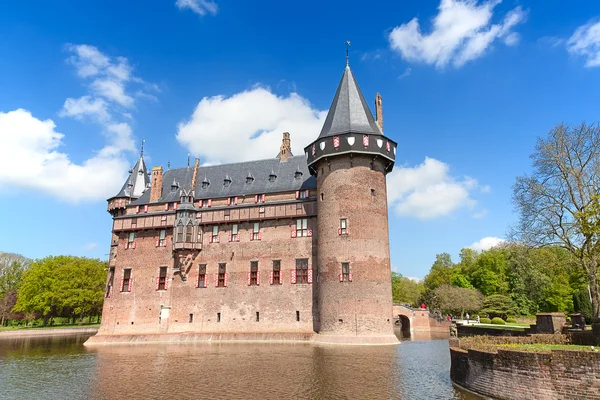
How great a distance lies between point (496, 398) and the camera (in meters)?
11.8

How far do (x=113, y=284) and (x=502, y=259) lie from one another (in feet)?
181

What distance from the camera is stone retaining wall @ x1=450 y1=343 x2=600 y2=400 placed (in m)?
10.2

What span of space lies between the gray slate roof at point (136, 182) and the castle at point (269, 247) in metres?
0.31

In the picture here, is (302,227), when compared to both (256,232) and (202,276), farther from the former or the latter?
(202,276)

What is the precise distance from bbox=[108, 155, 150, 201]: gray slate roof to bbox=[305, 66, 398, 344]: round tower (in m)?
18.9

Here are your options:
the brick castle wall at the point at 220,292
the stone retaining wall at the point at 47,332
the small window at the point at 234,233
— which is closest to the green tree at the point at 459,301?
the brick castle wall at the point at 220,292

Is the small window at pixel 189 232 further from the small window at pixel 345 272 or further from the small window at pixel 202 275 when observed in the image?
the small window at pixel 345 272

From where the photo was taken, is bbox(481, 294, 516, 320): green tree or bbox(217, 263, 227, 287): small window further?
bbox(481, 294, 516, 320): green tree

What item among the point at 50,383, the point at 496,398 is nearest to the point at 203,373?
the point at 50,383

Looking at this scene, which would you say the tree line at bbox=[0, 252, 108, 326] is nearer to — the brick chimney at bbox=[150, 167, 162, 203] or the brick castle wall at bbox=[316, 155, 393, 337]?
the brick chimney at bbox=[150, 167, 162, 203]

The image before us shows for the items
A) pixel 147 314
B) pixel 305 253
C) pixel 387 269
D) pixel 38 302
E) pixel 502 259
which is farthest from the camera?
pixel 502 259

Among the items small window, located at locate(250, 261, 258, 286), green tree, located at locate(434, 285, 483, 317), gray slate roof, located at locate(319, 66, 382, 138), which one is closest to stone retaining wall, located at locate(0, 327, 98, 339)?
small window, located at locate(250, 261, 258, 286)

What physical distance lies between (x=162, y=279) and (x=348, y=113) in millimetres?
21580

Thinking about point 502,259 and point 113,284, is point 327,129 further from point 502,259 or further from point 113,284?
point 502,259
